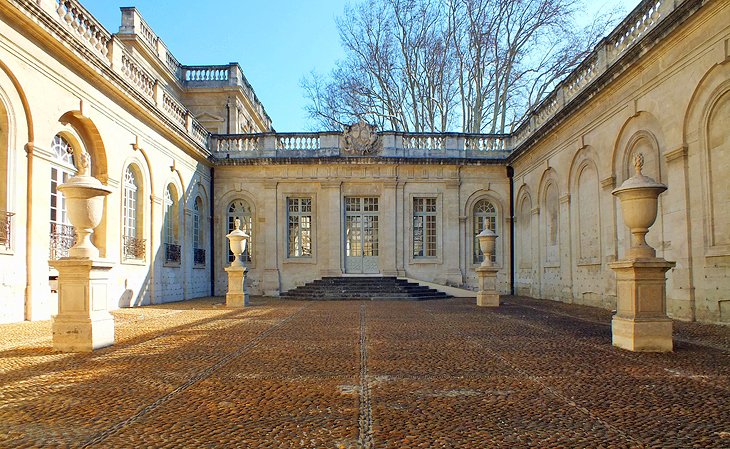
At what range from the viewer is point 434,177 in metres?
20.5

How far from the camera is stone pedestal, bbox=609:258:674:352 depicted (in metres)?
6.43

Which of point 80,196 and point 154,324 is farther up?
point 80,196

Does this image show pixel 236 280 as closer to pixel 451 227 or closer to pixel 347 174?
pixel 347 174

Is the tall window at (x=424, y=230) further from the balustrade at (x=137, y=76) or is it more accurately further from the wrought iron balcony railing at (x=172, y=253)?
the balustrade at (x=137, y=76)

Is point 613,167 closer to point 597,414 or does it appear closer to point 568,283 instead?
point 568,283

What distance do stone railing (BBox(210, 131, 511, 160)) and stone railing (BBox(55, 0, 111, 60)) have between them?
813 centimetres

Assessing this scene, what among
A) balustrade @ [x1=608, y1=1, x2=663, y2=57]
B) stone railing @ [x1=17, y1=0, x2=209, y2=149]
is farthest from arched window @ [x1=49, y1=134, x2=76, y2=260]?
balustrade @ [x1=608, y1=1, x2=663, y2=57]

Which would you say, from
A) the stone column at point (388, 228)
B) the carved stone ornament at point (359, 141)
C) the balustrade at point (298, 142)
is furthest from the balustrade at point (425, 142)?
the balustrade at point (298, 142)

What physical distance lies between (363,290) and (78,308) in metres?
11.7

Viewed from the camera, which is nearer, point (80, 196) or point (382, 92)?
point (80, 196)

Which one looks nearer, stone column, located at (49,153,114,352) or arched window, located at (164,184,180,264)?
stone column, located at (49,153,114,352)

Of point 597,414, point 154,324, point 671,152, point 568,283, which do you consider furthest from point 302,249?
point 597,414

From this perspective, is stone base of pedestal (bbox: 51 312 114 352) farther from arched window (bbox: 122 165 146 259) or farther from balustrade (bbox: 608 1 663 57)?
balustrade (bbox: 608 1 663 57)

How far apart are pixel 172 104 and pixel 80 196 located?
34.8 feet
